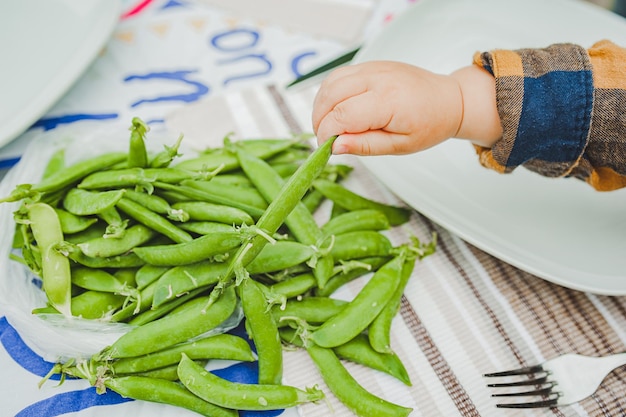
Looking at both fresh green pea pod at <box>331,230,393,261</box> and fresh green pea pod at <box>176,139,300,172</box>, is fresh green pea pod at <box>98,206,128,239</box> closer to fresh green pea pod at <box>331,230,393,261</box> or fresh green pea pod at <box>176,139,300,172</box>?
fresh green pea pod at <box>176,139,300,172</box>

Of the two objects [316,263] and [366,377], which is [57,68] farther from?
[366,377]

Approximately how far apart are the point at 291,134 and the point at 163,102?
26 centimetres

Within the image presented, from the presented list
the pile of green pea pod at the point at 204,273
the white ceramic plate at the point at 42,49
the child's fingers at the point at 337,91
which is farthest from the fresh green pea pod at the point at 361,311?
the white ceramic plate at the point at 42,49

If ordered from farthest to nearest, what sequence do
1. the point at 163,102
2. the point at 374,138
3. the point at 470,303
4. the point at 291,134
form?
1. the point at 163,102
2. the point at 291,134
3. the point at 470,303
4. the point at 374,138

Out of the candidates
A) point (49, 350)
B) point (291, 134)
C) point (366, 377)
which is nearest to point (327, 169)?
point (291, 134)

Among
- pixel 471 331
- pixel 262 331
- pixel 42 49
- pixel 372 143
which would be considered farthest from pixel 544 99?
pixel 42 49

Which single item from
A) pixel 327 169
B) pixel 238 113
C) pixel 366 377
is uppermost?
pixel 238 113

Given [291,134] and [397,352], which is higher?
[291,134]

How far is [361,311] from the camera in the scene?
69 cm

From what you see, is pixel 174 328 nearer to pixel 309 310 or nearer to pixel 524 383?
pixel 309 310

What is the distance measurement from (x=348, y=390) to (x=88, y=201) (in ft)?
1.24

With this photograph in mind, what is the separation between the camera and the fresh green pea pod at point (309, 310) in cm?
69

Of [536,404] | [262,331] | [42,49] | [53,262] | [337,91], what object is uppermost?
[42,49]

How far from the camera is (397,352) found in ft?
2.36
